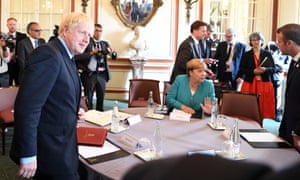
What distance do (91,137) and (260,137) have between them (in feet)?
3.53

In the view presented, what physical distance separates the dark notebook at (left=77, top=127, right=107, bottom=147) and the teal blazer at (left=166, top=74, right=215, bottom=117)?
1078 millimetres

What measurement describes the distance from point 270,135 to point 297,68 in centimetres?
47

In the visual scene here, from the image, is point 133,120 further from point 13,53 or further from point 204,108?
point 13,53

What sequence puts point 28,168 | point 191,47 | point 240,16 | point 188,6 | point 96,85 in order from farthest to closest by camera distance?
point 240,16, point 188,6, point 96,85, point 191,47, point 28,168

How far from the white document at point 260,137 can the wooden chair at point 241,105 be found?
4.00ft

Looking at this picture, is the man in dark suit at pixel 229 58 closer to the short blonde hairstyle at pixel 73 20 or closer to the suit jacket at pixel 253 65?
the suit jacket at pixel 253 65

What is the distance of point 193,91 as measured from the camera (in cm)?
334

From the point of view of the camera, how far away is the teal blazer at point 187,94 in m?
3.28

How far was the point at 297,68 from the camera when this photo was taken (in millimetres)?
2471

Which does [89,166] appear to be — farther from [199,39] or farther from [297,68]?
[199,39]

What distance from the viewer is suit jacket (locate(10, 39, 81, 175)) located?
62.9 inches

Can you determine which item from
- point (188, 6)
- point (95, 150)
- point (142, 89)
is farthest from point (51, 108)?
point (188, 6)

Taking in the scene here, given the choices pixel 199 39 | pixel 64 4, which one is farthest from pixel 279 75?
pixel 64 4

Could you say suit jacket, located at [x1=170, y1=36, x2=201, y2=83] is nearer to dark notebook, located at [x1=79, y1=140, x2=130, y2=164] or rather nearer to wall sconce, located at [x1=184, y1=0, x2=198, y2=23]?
dark notebook, located at [x1=79, y1=140, x2=130, y2=164]
